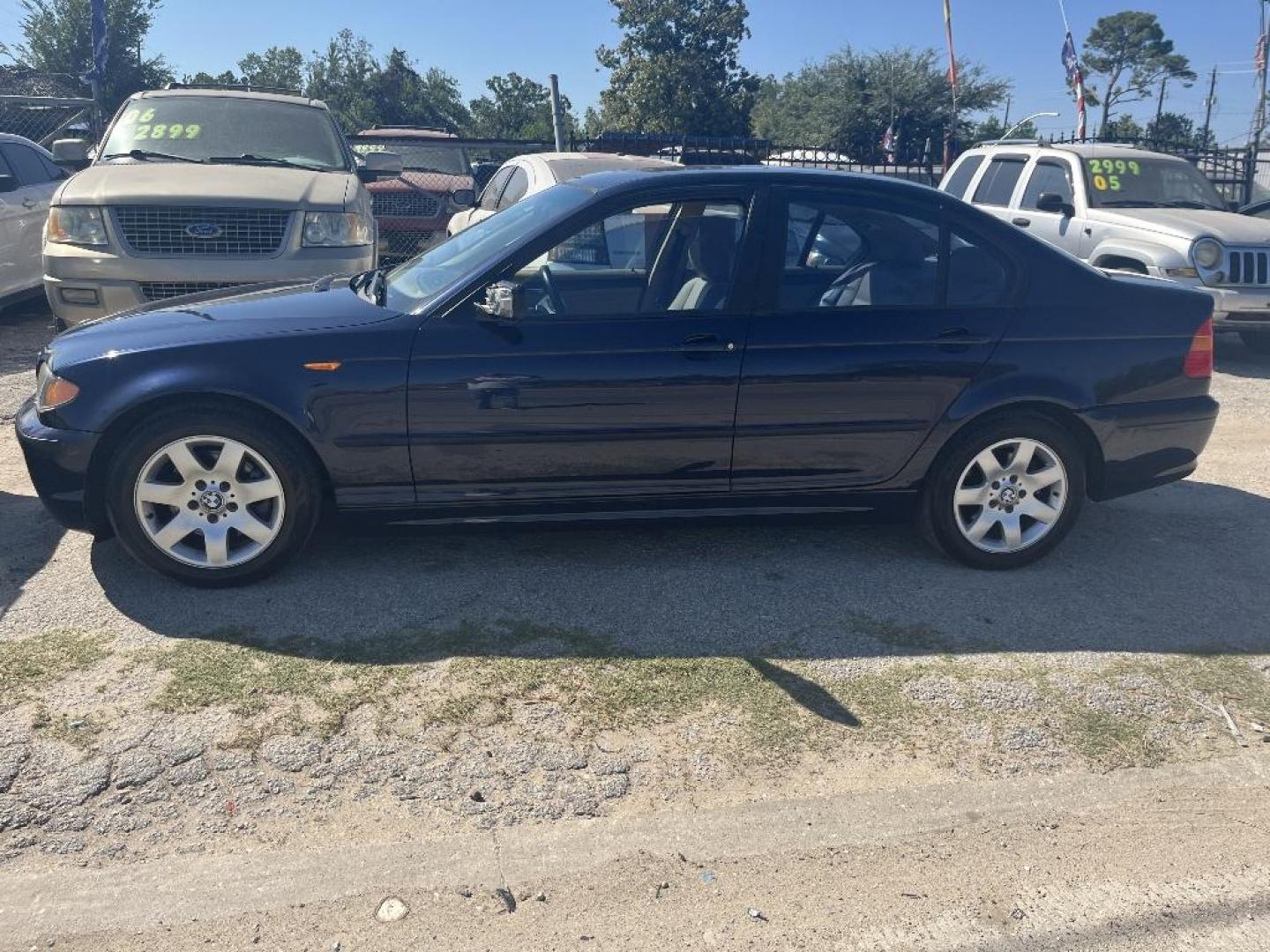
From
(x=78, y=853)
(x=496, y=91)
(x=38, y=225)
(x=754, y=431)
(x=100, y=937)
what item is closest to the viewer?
(x=100, y=937)

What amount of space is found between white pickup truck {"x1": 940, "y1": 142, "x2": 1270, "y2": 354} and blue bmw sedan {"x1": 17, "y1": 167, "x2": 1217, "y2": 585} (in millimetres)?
4994

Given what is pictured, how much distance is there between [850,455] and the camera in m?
4.62

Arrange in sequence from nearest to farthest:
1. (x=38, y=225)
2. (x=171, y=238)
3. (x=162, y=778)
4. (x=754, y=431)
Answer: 1. (x=162, y=778)
2. (x=754, y=431)
3. (x=171, y=238)
4. (x=38, y=225)

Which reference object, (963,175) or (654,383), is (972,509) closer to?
(654,383)

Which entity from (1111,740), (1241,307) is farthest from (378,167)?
(1241,307)

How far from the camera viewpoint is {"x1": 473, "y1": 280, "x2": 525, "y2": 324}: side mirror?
13.8ft

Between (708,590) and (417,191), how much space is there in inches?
405

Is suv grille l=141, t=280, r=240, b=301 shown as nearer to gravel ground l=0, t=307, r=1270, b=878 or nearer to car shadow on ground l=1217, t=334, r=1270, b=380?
gravel ground l=0, t=307, r=1270, b=878

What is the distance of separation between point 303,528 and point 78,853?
1669mm

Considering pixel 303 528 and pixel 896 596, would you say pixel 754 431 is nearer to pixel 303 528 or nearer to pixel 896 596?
pixel 896 596

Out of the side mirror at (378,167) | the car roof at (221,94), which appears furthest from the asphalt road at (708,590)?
the car roof at (221,94)

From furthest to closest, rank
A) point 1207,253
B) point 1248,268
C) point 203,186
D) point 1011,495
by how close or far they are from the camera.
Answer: point 1248,268 < point 1207,253 < point 203,186 < point 1011,495

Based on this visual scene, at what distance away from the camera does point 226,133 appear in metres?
8.30

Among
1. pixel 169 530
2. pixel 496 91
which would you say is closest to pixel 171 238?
pixel 169 530
